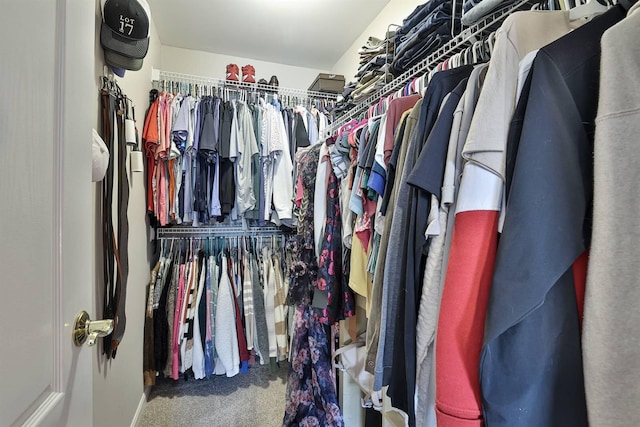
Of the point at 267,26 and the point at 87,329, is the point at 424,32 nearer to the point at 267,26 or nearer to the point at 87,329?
the point at 87,329

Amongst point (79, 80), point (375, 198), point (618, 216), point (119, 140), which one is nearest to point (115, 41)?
point (119, 140)

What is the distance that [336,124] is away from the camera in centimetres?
192

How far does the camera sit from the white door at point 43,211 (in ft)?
1.28

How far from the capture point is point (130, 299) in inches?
60.6

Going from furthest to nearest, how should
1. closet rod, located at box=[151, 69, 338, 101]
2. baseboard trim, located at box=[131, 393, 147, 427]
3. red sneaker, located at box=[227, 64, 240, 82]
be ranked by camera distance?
red sneaker, located at box=[227, 64, 240, 82] < closet rod, located at box=[151, 69, 338, 101] < baseboard trim, located at box=[131, 393, 147, 427]

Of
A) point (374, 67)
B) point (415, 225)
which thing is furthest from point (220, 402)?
point (374, 67)

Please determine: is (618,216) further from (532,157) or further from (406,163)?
(406,163)

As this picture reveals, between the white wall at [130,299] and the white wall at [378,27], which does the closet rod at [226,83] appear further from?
the white wall at [378,27]

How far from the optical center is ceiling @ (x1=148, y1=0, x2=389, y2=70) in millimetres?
1848

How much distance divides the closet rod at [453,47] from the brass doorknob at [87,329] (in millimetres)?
1188

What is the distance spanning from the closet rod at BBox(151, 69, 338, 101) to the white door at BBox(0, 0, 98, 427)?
5.48ft

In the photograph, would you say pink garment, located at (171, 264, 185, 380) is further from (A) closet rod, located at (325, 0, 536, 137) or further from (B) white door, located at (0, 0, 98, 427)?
(A) closet rod, located at (325, 0, 536, 137)

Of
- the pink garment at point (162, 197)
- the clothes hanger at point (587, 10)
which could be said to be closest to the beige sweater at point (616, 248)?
the clothes hanger at point (587, 10)

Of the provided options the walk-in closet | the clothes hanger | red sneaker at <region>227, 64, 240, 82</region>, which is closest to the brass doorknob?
the walk-in closet
